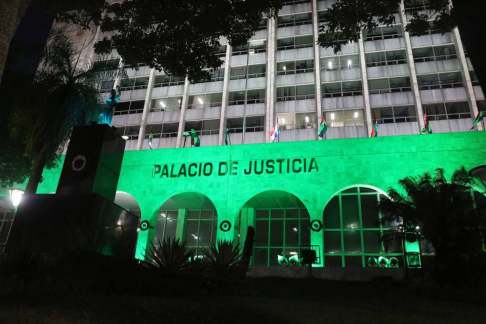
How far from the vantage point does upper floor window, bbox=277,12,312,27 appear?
3728cm

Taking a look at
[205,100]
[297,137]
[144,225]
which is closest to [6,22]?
[144,225]

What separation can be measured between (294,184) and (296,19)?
23050mm

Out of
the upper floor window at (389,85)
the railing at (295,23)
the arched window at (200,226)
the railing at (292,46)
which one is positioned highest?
the railing at (295,23)

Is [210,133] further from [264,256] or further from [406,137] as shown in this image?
[406,137]

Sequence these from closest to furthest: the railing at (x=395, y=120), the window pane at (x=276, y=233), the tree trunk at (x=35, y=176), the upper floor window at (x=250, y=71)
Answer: the tree trunk at (x=35, y=176), the window pane at (x=276, y=233), the railing at (x=395, y=120), the upper floor window at (x=250, y=71)

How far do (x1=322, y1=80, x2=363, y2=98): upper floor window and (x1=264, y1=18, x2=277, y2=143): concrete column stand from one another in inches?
188

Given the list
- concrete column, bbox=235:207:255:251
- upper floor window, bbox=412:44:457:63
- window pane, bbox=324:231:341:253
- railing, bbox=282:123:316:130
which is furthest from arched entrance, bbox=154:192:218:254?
upper floor window, bbox=412:44:457:63

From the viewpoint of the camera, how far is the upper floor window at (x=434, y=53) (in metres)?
32.6

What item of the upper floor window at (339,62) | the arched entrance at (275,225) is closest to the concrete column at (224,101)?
the upper floor window at (339,62)

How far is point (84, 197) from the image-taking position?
28.9 ft

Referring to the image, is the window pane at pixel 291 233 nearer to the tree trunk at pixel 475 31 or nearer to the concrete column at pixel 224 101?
the concrete column at pixel 224 101

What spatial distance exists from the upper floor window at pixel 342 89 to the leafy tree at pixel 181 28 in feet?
79.6

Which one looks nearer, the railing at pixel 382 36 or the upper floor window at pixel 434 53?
the upper floor window at pixel 434 53

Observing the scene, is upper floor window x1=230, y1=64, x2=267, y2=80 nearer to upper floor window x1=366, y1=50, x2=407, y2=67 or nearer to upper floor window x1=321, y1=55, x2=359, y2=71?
upper floor window x1=321, y1=55, x2=359, y2=71
